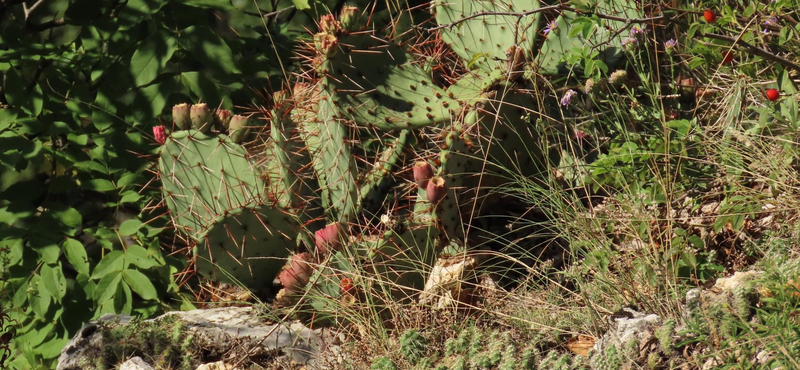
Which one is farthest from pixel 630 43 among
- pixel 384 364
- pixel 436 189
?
pixel 384 364

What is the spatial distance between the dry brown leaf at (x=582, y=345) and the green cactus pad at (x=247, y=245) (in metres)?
1.11

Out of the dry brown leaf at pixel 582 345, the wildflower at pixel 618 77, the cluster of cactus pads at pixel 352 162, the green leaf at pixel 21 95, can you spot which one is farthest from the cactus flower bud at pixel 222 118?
the dry brown leaf at pixel 582 345

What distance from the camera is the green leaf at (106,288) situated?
308cm

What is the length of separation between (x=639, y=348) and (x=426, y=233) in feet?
3.19

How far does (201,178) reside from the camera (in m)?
3.04

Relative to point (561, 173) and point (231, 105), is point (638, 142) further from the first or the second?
point (231, 105)

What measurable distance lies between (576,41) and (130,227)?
1.96m

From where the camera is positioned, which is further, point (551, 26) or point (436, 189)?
point (551, 26)

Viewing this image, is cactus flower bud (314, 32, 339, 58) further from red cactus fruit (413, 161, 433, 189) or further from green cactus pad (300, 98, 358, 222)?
red cactus fruit (413, 161, 433, 189)

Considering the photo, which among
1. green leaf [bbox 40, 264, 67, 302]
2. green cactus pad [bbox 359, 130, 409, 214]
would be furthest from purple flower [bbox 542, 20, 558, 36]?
green leaf [bbox 40, 264, 67, 302]

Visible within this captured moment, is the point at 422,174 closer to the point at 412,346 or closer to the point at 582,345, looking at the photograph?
the point at 412,346

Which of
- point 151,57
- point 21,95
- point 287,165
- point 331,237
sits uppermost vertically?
point 151,57

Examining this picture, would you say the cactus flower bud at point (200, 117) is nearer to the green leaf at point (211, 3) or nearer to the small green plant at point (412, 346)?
the green leaf at point (211, 3)

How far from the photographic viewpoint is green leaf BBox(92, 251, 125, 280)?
3.14 meters
